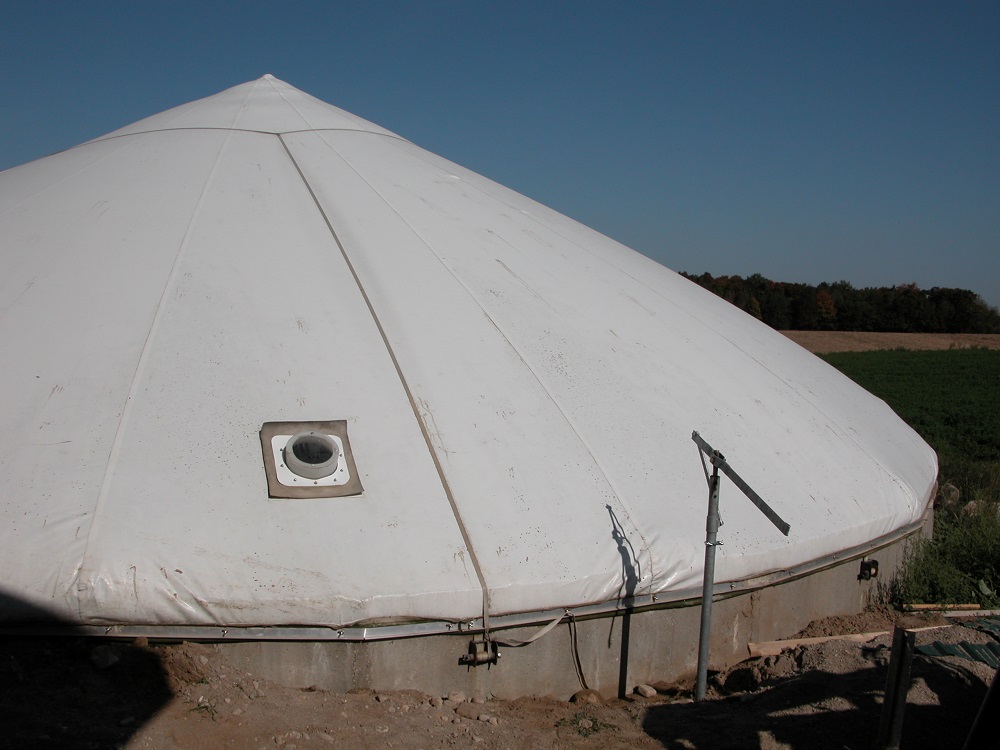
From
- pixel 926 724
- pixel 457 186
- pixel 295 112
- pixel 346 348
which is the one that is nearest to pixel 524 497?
pixel 346 348

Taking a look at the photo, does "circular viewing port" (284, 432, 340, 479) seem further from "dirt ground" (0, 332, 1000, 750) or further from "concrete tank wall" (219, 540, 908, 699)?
"dirt ground" (0, 332, 1000, 750)

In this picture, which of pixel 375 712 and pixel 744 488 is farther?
pixel 375 712

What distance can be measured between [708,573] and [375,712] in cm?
171

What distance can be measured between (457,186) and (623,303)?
6.28ft

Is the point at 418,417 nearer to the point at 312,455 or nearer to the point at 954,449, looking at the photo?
the point at 312,455

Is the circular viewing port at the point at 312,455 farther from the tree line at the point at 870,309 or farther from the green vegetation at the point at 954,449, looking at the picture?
the tree line at the point at 870,309

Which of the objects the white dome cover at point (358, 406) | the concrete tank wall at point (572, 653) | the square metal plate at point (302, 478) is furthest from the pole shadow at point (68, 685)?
the square metal plate at point (302, 478)

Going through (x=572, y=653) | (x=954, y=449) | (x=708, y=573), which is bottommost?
(x=954, y=449)

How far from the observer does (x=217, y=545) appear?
3973 mm

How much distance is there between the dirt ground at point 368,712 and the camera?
3.50m

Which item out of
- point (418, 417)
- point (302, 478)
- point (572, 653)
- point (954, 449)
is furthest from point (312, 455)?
point (954, 449)

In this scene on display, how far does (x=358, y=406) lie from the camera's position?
4660 millimetres

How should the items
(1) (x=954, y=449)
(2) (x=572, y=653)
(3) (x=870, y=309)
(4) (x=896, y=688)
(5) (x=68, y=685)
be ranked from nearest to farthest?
(4) (x=896, y=688), (5) (x=68, y=685), (2) (x=572, y=653), (1) (x=954, y=449), (3) (x=870, y=309)

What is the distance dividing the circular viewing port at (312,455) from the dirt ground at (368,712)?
96cm
